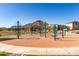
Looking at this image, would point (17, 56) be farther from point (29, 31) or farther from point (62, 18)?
point (29, 31)

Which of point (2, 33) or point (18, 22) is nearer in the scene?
point (18, 22)

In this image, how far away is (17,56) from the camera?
4938 mm

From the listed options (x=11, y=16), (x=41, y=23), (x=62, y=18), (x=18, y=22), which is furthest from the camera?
(x=41, y=23)

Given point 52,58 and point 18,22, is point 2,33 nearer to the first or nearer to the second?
point 18,22

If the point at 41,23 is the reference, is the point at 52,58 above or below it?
below

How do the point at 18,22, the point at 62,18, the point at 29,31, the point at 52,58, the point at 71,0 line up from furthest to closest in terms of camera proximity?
the point at 29,31, the point at 62,18, the point at 18,22, the point at 71,0, the point at 52,58

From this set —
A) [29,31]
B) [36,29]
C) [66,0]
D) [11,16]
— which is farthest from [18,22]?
[66,0]

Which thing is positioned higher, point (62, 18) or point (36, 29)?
point (62, 18)

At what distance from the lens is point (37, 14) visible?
11.5 meters

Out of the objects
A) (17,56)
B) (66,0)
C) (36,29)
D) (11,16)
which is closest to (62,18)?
(36,29)

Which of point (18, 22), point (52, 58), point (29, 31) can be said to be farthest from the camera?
point (29, 31)

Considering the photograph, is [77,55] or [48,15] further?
[48,15]

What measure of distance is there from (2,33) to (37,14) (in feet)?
18.2

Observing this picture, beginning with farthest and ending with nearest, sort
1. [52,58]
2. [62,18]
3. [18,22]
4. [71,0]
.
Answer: [62,18], [18,22], [71,0], [52,58]
